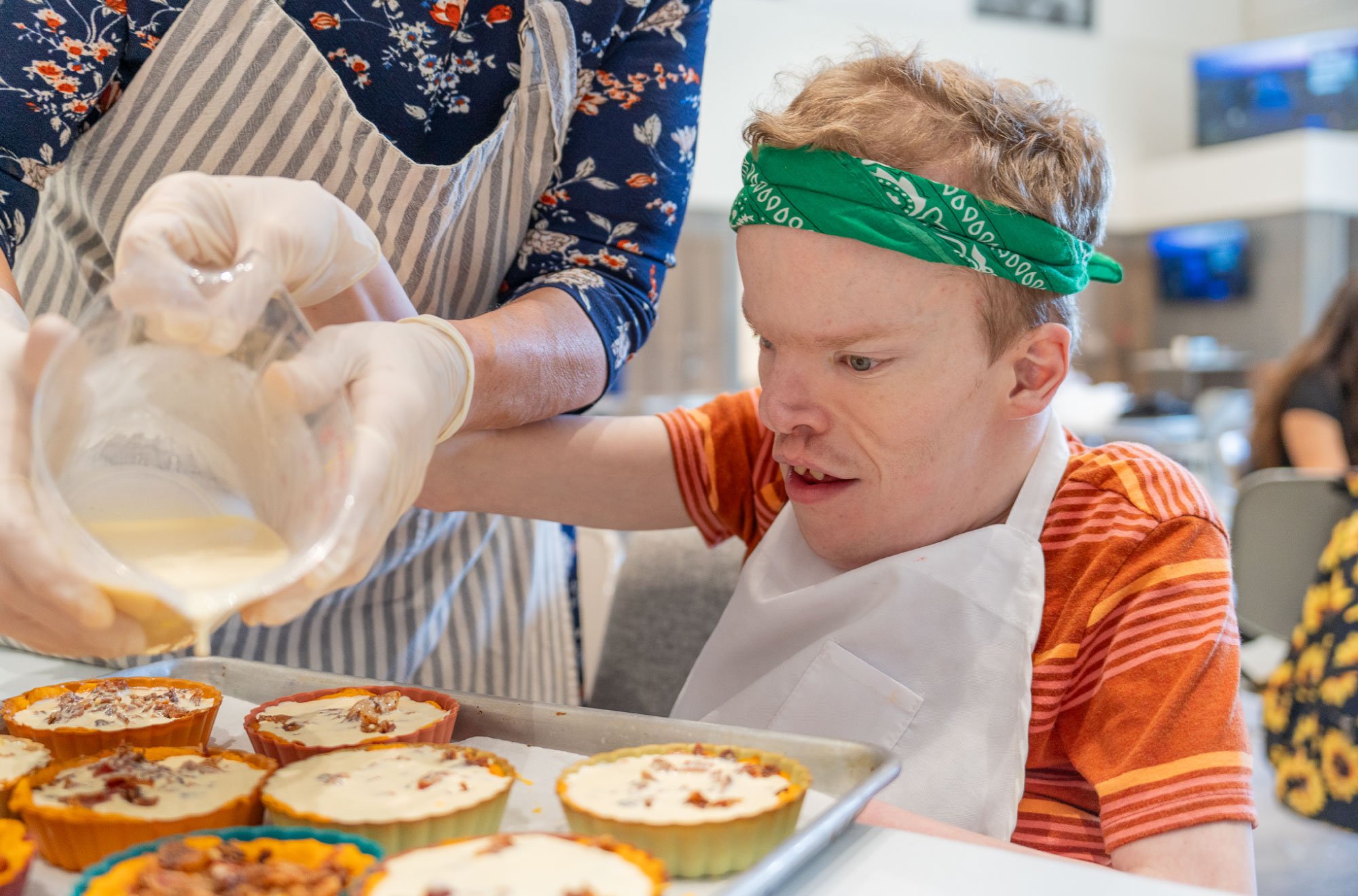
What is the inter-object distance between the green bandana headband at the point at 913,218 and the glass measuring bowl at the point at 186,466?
55 centimetres

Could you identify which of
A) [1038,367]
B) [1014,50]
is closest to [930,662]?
[1038,367]

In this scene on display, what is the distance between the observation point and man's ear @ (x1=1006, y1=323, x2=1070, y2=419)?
46.6 inches

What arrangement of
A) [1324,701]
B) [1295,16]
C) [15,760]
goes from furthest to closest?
[1295,16], [1324,701], [15,760]

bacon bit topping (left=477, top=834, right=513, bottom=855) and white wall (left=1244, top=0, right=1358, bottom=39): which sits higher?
white wall (left=1244, top=0, right=1358, bottom=39)

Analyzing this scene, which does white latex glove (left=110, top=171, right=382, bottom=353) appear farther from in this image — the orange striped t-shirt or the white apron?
the orange striped t-shirt

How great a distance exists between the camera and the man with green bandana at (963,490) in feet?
3.48

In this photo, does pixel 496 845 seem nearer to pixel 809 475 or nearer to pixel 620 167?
pixel 809 475

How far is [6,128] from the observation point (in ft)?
3.51

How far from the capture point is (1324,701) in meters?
2.23

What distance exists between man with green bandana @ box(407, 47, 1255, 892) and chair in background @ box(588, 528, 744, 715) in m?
0.46

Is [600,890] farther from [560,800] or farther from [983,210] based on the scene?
[983,210]

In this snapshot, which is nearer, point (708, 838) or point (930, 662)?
point (708, 838)

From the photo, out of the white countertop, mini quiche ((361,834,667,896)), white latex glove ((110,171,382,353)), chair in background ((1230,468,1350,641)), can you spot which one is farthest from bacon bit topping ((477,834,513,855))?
chair in background ((1230,468,1350,641))

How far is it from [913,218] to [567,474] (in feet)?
1.76
